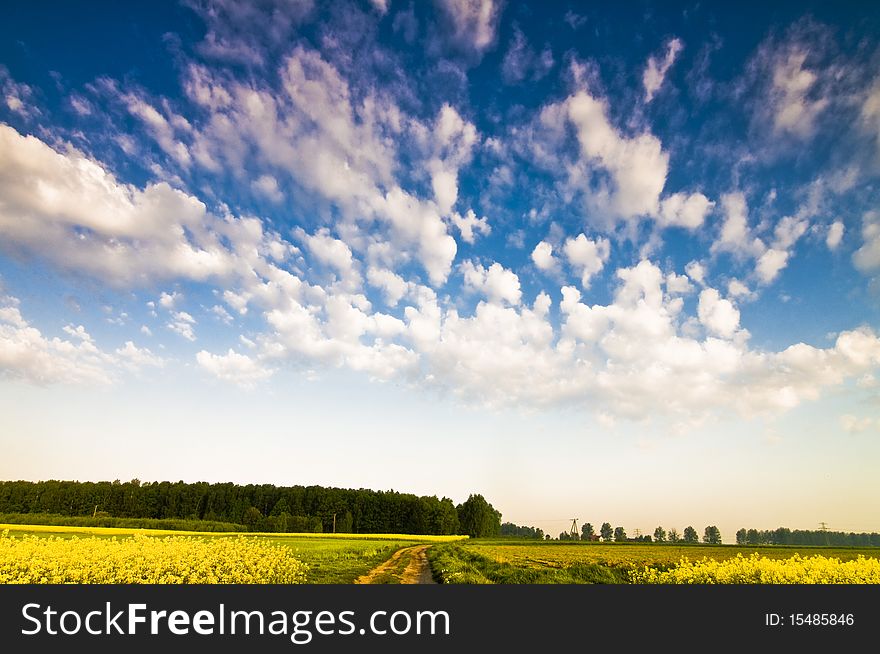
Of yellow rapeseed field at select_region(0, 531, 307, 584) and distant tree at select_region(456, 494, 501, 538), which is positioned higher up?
yellow rapeseed field at select_region(0, 531, 307, 584)

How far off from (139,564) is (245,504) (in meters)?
118

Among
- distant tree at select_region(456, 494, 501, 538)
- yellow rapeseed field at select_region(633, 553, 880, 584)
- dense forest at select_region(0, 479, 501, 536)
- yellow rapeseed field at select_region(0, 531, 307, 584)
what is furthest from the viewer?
distant tree at select_region(456, 494, 501, 538)

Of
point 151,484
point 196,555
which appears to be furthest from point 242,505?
point 196,555

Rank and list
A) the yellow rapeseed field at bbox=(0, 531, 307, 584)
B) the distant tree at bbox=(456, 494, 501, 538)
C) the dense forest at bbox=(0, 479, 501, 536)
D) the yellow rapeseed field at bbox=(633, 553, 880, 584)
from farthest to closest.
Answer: the distant tree at bbox=(456, 494, 501, 538) → the dense forest at bbox=(0, 479, 501, 536) → the yellow rapeseed field at bbox=(633, 553, 880, 584) → the yellow rapeseed field at bbox=(0, 531, 307, 584)

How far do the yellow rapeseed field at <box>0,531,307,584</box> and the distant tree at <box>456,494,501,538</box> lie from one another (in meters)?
122

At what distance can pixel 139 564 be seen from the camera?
16.5 meters

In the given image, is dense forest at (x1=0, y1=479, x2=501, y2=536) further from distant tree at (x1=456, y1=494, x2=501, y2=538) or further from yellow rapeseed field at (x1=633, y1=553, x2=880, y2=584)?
yellow rapeseed field at (x1=633, y1=553, x2=880, y2=584)

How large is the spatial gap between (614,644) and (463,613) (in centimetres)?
283

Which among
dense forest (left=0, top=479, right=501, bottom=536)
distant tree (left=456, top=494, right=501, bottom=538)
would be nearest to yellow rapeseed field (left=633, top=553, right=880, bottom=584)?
dense forest (left=0, top=479, right=501, bottom=536)

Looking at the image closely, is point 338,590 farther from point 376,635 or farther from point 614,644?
point 614,644

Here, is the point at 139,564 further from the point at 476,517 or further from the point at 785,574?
the point at 476,517

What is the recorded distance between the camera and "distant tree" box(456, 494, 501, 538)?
134m

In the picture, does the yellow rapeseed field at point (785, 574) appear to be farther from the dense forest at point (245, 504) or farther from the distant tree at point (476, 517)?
the distant tree at point (476, 517)

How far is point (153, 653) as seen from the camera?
→ 8.27 meters
